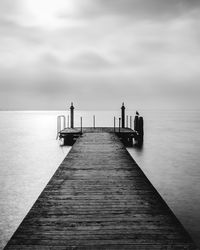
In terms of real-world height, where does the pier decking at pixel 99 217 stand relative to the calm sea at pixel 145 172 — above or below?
above

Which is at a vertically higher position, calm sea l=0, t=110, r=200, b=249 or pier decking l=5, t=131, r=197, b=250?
pier decking l=5, t=131, r=197, b=250

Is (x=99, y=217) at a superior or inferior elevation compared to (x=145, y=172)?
superior

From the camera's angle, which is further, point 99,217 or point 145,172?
point 145,172

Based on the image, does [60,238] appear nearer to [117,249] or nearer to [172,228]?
[117,249]

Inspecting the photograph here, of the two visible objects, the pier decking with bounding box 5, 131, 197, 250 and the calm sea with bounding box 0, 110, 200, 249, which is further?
the calm sea with bounding box 0, 110, 200, 249

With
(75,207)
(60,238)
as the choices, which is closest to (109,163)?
(75,207)

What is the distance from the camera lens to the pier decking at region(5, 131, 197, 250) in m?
4.08

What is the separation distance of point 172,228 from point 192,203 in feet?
23.9

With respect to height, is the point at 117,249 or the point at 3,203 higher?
the point at 117,249

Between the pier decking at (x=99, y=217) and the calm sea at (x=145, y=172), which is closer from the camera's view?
the pier decking at (x=99, y=217)

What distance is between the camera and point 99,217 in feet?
16.5

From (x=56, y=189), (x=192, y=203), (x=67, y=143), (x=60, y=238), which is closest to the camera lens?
(x=60, y=238)

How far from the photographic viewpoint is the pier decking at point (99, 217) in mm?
4082

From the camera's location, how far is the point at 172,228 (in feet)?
14.9
